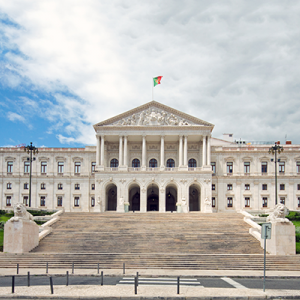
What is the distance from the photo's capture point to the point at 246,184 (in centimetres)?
7081

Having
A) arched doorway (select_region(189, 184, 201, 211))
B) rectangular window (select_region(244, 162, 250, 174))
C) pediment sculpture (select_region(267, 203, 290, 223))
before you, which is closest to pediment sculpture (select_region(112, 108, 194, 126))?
arched doorway (select_region(189, 184, 201, 211))

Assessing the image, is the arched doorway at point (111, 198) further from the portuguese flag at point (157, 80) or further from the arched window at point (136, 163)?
the portuguese flag at point (157, 80)

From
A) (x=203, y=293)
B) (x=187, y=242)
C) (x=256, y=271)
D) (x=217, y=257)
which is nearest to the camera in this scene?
(x=203, y=293)

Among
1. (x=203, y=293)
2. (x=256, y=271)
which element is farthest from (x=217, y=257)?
(x=203, y=293)

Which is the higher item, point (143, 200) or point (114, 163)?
point (114, 163)

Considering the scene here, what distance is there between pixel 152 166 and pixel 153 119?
1057 cm

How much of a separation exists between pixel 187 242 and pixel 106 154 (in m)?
37.9

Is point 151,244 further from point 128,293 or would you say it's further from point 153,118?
point 153,118

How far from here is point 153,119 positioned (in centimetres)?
6638

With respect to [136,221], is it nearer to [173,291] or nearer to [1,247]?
[1,247]

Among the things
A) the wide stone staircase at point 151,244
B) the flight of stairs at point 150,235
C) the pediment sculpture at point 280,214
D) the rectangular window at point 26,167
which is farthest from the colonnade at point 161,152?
the pediment sculpture at point 280,214

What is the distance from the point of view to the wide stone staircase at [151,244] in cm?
2945

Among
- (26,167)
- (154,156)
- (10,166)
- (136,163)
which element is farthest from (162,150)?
(10,166)

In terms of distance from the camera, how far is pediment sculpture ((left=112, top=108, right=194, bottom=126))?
66375 mm
